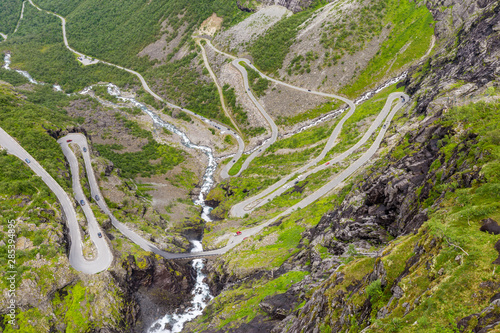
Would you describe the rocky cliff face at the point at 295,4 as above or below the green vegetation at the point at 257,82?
above

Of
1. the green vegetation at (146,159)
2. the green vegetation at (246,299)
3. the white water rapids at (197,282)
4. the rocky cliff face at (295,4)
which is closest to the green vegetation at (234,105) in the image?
the white water rapids at (197,282)

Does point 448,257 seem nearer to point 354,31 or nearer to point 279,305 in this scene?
point 279,305

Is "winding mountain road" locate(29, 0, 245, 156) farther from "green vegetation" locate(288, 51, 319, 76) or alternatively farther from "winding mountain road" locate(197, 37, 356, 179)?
"green vegetation" locate(288, 51, 319, 76)

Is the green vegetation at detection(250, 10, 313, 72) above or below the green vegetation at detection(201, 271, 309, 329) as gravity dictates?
above

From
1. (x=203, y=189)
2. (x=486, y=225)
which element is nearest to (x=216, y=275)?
(x=203, y=189)

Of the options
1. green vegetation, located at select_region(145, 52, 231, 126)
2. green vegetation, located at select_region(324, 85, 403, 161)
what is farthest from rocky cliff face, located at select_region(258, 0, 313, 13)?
green vegetation, located at select_region(324, 85, 403, 161)

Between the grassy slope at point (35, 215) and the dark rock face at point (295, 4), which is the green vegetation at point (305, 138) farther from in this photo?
the dark rock face at point (295, 4)

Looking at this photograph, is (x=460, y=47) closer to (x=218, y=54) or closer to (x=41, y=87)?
(x=218, y=54)
